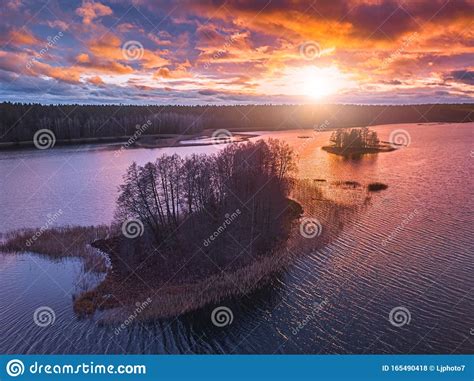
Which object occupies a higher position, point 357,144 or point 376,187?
point 357,144

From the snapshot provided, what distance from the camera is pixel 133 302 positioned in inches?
605
